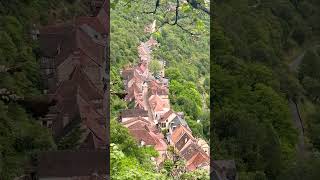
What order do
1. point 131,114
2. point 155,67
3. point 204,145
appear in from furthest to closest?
point 155,67
point 204,145
point 131,114

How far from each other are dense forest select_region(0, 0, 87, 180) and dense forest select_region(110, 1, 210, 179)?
0.67m

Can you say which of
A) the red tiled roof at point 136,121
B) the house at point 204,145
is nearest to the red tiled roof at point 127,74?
the red tiled roof at point 136,121

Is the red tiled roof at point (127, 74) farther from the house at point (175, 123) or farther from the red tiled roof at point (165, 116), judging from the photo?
the house at point (175, 123)

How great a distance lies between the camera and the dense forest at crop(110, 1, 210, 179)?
129 inches

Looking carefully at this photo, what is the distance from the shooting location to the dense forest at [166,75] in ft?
10.8

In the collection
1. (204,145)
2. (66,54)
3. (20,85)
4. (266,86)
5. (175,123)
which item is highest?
(20,85)

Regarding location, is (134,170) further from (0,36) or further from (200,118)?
(200,118)

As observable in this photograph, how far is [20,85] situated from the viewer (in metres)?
4.54

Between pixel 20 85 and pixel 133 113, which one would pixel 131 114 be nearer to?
pixel 133 113

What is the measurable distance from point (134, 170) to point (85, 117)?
1937mm

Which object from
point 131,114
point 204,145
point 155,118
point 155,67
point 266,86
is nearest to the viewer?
point 131,114

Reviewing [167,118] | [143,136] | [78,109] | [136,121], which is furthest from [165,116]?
[143,136]

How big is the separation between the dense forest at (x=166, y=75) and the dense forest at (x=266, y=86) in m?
0.78

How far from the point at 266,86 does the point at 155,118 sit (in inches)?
276
